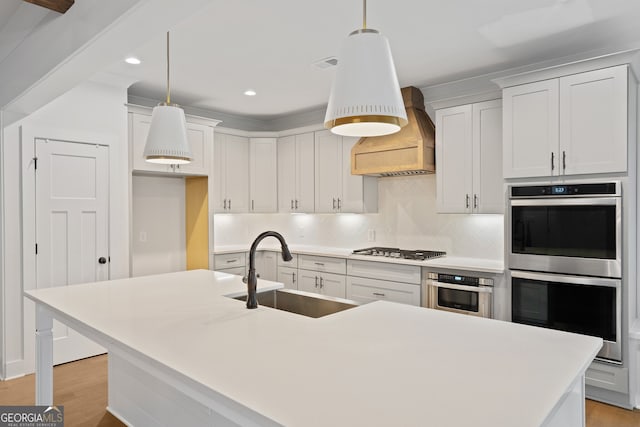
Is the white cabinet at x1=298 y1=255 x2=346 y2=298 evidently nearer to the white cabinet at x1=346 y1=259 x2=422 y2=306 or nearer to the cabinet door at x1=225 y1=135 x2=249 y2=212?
the white cabinet at x1=346 y1=259 x2=422 y2=306

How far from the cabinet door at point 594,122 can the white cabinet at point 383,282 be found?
1566 millimetres

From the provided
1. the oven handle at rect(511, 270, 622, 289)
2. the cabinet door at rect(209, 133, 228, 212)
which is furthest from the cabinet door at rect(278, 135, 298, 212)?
the oven handle at rect(511, 270, 622, 289)

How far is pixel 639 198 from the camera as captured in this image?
10.6ft

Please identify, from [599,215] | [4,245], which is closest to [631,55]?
[599,215]

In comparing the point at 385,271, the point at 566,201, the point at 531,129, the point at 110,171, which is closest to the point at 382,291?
the point at 385,271

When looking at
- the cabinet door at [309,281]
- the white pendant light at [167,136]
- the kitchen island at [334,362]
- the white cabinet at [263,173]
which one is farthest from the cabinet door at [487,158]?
the white cabinet at [263,173]

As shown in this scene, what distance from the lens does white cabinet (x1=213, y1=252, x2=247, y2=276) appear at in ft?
16.4

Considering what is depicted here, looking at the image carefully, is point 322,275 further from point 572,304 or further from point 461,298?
point 572,304

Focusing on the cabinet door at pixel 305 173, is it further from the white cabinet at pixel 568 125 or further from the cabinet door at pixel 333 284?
the white cabinet at pixel 568 125

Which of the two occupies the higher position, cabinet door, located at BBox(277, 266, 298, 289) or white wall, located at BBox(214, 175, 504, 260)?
white wall, located at BBox(214, 175, 504, 260)

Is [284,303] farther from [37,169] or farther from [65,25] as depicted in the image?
[37,169]

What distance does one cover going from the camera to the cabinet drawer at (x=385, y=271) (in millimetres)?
3890

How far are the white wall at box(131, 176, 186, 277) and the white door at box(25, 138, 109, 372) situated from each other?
0.75m

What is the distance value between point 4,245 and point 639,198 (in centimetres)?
508
